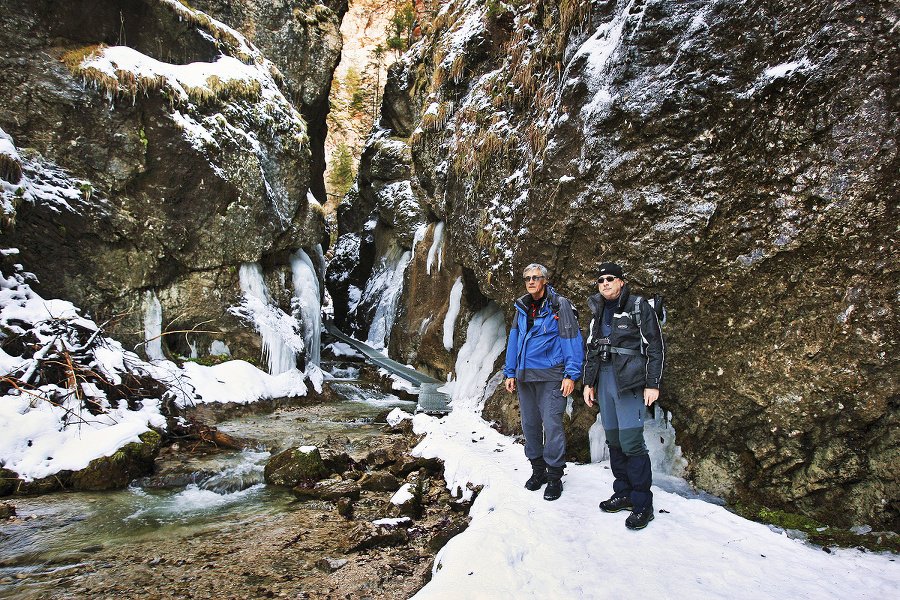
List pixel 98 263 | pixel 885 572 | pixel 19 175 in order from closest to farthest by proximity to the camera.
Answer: pixel 885 572 < pixel 19 175 < pixel 98 263

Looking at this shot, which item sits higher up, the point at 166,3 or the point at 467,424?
the point at 166,3

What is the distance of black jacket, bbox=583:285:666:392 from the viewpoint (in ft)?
10.3

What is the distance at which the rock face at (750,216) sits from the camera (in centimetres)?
305

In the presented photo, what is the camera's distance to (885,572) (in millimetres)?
2486

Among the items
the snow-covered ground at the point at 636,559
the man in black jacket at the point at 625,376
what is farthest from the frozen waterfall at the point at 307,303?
the man in black jacket at the point at 625,376

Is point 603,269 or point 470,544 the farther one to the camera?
point 603,269

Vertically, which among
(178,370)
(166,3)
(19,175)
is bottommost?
(178,370)

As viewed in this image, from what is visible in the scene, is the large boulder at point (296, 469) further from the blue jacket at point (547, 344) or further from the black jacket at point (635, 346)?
the black jacket at point (635, 346)

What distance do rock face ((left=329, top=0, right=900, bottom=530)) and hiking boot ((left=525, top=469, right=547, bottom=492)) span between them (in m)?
1.29

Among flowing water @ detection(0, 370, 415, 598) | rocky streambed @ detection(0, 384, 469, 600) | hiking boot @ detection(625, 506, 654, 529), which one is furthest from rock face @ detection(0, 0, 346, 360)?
hiking boot @ detection(625, 506, 654, 529)

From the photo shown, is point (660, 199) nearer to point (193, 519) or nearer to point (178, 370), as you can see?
point (193, 519)

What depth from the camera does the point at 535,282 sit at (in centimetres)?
391

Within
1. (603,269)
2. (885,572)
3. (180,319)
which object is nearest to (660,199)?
(603,269)

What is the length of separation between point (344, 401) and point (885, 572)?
450 inches
